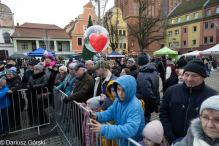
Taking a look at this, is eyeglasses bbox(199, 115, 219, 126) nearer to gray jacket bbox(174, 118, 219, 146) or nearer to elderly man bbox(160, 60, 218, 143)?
gray jacket bbox(174, 118, 219, 146)

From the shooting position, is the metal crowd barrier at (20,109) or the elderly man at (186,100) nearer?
the elderly man at (186,100)

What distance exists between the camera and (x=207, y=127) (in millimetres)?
1099

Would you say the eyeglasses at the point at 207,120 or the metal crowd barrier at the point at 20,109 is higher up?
the eyeglasses at the point at 207,120

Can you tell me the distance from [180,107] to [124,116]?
0.71m

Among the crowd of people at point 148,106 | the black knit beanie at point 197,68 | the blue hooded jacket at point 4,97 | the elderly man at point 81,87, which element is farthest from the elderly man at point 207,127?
the blue hooded jacket at point 4,97

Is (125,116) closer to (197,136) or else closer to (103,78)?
(197,136)

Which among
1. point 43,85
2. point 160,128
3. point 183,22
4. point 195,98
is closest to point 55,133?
point 43,85

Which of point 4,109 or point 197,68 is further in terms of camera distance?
point 4,109

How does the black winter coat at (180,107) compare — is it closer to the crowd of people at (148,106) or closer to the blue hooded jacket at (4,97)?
the crowd of people at (148,106)

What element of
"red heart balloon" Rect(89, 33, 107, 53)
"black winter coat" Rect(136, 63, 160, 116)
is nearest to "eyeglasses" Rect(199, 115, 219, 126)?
"black winter coat" Rect(136, 63, 160, 116)

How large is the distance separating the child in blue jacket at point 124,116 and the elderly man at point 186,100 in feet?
1.31

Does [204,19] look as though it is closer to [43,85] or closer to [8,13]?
[43,85]

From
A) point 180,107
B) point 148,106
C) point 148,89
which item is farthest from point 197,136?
point 148,106

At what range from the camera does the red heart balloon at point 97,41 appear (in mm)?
3742
